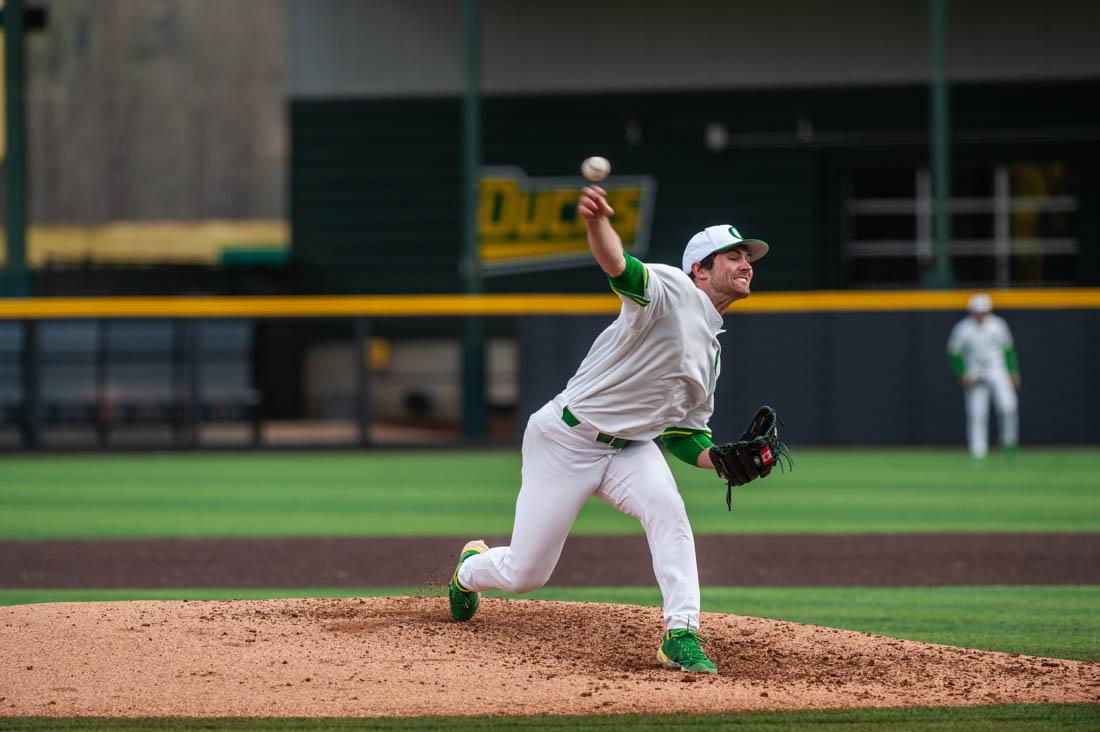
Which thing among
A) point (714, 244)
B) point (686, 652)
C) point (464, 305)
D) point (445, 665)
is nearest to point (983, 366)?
point (464, 305)

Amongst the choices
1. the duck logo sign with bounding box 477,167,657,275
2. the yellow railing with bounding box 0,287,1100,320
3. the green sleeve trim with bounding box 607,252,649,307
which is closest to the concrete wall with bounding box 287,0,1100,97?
the duck logo sign with bounding box 477,167,657,275

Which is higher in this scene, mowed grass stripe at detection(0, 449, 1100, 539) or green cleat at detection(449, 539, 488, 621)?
green cleat at detection(449, 539, 488, 621)

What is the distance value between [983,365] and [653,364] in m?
13.3

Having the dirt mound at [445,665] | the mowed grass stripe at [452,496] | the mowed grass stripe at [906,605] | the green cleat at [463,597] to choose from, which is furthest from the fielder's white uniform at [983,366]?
the green cleat at [463,597]

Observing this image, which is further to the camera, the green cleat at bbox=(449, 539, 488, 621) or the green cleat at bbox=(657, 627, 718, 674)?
the green cleat at bbox=(449, 539, 488, 621)

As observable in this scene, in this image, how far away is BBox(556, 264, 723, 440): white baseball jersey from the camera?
562 centimetres

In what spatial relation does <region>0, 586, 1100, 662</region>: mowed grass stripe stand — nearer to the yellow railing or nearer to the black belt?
the black belt

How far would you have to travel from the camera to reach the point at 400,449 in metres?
21.1

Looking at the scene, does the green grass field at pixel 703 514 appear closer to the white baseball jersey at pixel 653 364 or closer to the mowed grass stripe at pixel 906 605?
the mowed grass stripe at pixel 906 605

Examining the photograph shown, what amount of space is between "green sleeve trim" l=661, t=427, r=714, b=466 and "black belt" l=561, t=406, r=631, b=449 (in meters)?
0.24

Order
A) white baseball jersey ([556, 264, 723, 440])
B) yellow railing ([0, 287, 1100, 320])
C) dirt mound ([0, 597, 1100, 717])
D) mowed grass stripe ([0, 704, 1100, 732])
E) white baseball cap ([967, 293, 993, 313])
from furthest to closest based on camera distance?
yellow railing ([0, 287, 1100, 320])
white baseball cap ([967, 293, 993, 313])
white baseball jersey ([556, 264, 723, 440])
dirt mound ([0, 597, 1100, 717])
mowed grass stripe ([0, 704, 1100, 732])

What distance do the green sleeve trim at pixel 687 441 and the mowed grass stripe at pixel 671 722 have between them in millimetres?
1312

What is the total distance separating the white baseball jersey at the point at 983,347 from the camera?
58.9ft

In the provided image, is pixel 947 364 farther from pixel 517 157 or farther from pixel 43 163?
pixel 43 163
